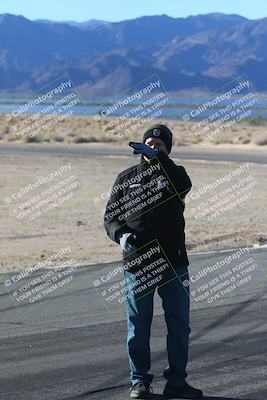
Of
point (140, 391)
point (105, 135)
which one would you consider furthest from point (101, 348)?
point (105, 135)

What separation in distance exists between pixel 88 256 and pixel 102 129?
4523cm

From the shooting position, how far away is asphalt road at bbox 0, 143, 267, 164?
4062 cm

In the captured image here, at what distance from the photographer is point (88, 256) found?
14945 mm

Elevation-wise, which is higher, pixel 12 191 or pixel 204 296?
pixel 12 191

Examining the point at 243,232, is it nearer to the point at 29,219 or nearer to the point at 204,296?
the point at 29,219

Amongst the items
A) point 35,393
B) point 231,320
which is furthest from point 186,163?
point 35,393

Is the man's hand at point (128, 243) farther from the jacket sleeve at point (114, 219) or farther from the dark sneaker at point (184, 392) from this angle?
the dark sneaker at point (184, 392)

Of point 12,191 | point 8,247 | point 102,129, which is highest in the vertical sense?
point 102,129

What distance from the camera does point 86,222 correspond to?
20.2 meters

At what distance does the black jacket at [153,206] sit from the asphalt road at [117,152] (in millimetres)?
31499

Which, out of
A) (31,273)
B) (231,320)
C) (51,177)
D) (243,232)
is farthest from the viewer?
(51,177)

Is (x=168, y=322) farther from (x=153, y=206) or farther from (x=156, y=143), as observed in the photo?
(x=156, y=143)

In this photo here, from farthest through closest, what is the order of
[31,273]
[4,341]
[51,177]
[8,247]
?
Result: [51,177], [8,247], [31,273], [4,341]

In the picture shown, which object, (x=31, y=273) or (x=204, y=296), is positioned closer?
(x=204, y=296)
